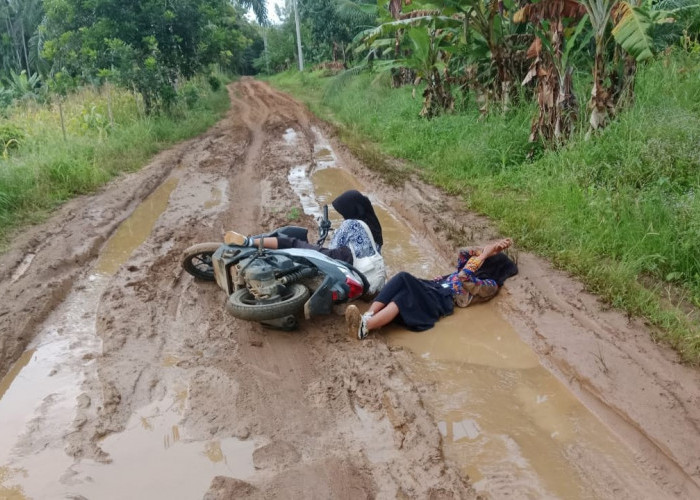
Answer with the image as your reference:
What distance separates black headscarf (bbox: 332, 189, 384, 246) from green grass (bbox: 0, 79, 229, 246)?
180 inches

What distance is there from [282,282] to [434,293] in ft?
4.59

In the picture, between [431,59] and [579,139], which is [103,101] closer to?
[431,59]

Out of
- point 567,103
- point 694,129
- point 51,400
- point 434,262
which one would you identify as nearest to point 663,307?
point 434,262

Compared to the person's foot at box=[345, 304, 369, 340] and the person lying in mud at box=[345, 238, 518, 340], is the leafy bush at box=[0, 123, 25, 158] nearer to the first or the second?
the person's foot at box=[345, 304, 369, 340]

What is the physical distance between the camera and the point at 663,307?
173 inches

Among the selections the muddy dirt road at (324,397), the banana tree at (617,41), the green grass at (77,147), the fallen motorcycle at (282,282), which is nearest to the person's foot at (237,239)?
the fallen motorcycle at (282,282)

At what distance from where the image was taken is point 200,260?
5.98 metres

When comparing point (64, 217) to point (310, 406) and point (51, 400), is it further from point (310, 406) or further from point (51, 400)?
point (310, 406)

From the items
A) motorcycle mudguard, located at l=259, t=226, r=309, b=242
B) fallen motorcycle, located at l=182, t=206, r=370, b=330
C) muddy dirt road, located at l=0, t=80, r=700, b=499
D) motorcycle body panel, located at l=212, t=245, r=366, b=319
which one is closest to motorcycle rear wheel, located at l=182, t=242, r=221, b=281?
muddy dirt road, located at l=0, t=80, r=700, b=499

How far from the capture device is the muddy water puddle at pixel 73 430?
10.1 ft

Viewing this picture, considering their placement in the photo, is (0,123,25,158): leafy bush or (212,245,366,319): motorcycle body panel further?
(0,123,25,158): leafy bush

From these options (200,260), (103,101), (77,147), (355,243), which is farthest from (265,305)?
(103,101)

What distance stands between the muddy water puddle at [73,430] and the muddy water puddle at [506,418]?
4.56ft

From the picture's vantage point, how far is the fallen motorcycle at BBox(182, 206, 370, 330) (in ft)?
14.5
